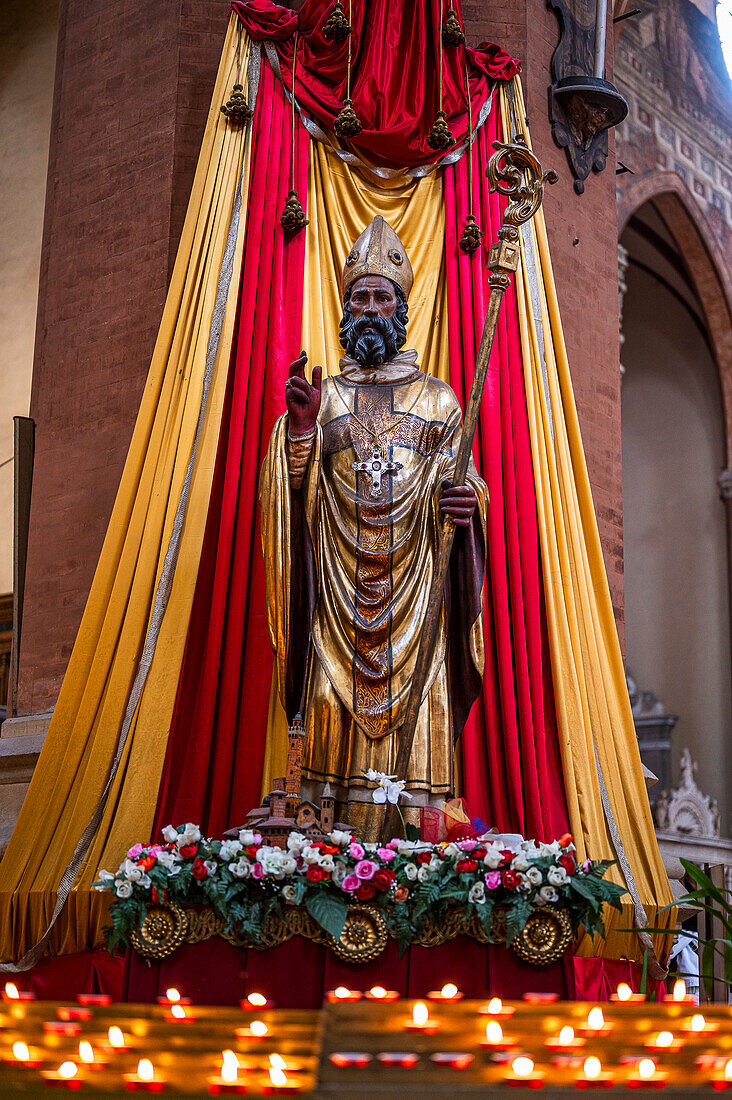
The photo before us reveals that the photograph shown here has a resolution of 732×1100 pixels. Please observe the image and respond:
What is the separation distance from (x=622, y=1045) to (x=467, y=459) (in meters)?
3.23

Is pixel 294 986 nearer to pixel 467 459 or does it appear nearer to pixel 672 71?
pixel 467 459

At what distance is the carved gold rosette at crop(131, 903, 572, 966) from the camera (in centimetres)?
370

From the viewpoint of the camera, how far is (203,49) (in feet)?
21.6

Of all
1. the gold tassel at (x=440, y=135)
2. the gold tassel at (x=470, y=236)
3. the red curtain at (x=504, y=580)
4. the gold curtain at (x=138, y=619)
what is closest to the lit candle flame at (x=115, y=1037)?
the gold curtain at (x=138, y=619)

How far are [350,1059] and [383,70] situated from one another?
5.83m

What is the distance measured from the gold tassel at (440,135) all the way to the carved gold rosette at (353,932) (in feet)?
12.7

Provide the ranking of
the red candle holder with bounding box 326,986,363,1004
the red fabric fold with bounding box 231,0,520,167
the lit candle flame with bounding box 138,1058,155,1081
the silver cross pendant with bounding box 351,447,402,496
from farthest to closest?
the red fabric fold with bounding box 231,0,520,167
the silver cross pendant with bounding box 351,447,402,496
the red candle holder with bounding box 326,986,363,1004
the lit candle flame with bounding box 138,1058,155,1081

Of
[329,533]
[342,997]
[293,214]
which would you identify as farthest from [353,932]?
[293,214]

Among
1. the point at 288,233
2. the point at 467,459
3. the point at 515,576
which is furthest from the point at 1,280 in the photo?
the point at 467,459

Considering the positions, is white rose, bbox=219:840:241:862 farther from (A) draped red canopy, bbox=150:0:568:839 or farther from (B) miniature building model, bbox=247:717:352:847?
(A) draped red canopy, bbox=150:0:568:839

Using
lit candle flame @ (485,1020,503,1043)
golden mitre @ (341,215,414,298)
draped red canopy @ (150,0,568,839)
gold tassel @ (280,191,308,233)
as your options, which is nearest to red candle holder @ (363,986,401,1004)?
lit candle flame @ (485,1020,503,1043)

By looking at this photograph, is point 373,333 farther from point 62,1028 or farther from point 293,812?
point 62,1028

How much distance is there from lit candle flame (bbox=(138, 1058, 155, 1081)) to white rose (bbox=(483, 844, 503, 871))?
2.69 metres

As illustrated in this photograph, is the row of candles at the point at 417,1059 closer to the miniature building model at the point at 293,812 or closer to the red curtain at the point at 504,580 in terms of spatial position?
the miniature building model at the point at 293,812
